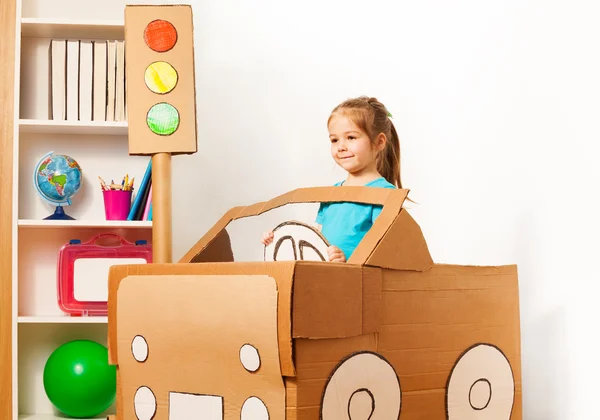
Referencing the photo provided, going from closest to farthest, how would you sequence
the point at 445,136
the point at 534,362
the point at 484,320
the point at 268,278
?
the point at 268,278, the point at 484,320, the point at 534,362, the point at 445,136

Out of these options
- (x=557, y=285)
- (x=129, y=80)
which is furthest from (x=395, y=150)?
(x=129, y=80)

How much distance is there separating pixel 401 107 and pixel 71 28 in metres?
0.93

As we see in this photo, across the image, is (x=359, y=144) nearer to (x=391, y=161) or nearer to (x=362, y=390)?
(x=391, y=161)

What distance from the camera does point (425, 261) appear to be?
3.91ft

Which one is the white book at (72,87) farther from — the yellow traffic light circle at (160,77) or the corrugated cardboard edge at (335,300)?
the corrugated cardboard edge at (335,300)

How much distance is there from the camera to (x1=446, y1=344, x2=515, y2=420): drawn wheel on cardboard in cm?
123

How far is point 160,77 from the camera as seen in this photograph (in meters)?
1.64

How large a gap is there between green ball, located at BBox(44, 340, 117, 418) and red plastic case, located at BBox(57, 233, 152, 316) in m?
0.11

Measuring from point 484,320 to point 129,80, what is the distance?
891 millimetres

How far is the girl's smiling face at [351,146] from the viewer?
155 centimetres

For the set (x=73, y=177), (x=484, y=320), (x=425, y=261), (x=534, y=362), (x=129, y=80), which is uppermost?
(x=129, y=80)

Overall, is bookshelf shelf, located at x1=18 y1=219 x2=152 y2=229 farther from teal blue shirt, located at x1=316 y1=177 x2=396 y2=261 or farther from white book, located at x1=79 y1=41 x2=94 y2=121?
teal blue shirt, located at x1=316 y1=177 x2=396 y2=261

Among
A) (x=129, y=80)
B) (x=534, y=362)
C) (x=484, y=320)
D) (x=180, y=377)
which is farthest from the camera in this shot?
(x=534, y=362)

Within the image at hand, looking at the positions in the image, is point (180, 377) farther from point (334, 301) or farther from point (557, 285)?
point (557, 285)
